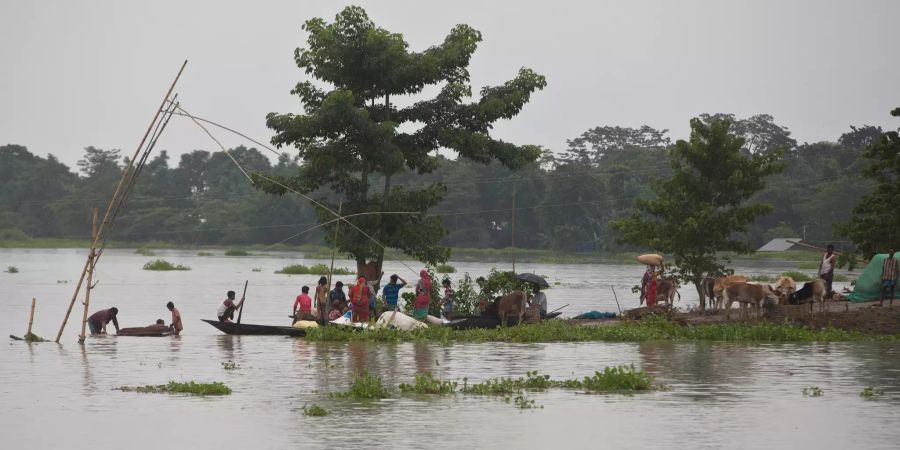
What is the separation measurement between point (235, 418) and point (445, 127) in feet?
55.3

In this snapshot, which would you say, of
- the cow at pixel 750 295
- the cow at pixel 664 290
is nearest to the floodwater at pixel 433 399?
the cow at pixel 750 295

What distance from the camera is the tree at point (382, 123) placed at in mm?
29469

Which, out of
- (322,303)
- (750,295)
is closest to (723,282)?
(750,295)

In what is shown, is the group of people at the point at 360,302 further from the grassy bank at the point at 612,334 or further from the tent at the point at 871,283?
the tent at the point at 871,283

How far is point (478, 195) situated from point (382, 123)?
65043 mm

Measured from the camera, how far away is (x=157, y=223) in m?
112

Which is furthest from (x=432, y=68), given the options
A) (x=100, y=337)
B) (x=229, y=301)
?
(x=100, y=337)

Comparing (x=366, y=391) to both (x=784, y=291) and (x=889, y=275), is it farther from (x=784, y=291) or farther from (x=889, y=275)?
(x=889, y=275)

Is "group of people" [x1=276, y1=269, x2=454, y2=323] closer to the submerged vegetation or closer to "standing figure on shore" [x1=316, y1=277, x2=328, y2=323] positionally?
"standing figure on shore" [x1=316, y1=277, x2=328, y2=323]

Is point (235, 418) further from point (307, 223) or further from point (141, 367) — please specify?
point (307, 223)

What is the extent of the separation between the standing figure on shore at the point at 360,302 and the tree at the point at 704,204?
6868 mm

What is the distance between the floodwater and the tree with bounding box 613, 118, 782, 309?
5746mm

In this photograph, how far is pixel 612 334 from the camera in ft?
81.4

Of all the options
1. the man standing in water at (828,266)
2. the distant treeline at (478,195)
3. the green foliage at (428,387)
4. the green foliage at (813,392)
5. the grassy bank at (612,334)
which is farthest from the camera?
the distant treeline at (478,195)
